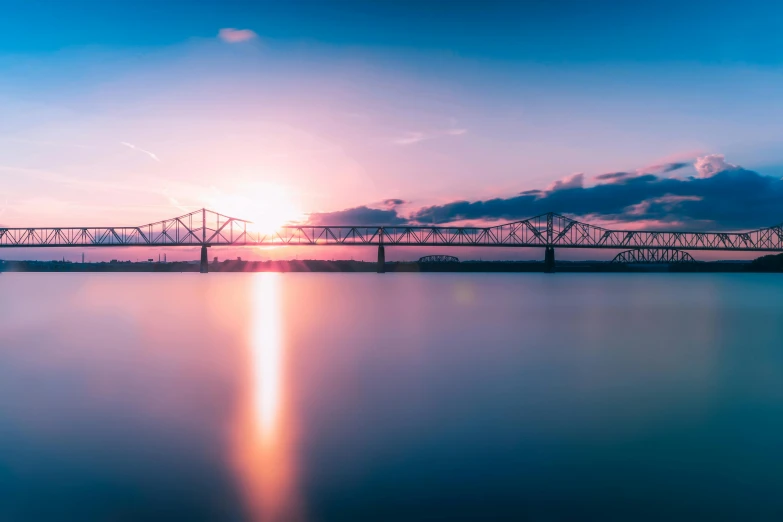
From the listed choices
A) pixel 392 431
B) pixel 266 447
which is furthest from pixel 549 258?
pixel 266 447

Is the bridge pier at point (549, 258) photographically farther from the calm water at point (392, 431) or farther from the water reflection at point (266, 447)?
the water reflection at point (266, 447)

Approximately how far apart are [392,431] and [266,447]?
7.38 feet

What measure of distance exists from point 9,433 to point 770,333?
1213 inches

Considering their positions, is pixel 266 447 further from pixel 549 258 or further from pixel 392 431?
pixel 549 258

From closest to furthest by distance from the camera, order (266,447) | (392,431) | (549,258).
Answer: (266,447)
(392,431)
(549,258)

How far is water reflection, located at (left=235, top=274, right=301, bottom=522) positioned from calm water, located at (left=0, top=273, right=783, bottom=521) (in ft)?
0.14

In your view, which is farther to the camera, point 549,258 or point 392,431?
point 549,258

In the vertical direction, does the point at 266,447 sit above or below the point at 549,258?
below

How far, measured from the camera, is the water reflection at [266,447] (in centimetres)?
664

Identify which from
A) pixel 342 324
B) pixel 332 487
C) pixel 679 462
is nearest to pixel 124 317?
pixel 342 324

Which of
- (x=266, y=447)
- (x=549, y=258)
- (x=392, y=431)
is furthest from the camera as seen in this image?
(x=549, y=258)

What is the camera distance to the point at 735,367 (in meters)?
16.8

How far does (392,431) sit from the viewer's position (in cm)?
965

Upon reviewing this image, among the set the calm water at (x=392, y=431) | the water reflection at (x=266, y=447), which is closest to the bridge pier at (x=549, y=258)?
the calm water at (x=392, y=431)
